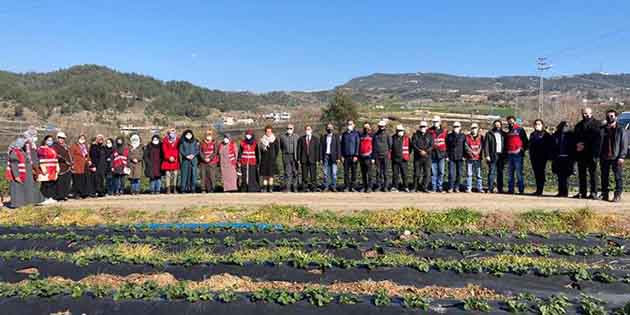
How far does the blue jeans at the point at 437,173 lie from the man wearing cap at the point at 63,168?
960 centimetres

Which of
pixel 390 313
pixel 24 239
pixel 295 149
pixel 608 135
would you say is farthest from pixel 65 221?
pixel 608 135

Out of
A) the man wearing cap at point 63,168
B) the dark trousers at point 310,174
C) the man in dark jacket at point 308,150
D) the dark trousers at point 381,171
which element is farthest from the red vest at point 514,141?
the man wearing cap at point 63,168

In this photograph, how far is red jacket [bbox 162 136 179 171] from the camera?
13.9m

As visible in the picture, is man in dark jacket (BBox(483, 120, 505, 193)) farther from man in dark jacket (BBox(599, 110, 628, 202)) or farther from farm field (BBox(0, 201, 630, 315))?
man in dark jacket (BBox(599, 110, 628, 202))

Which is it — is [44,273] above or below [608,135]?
below

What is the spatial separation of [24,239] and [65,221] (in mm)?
2124

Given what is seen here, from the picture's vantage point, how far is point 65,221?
1119cm

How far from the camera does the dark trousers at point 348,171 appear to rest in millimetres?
13852

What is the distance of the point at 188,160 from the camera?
46.0 feet

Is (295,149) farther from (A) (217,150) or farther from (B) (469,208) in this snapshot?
(B) (469,208)

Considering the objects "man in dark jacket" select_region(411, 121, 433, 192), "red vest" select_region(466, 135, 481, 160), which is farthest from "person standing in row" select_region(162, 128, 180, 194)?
"red vest" select_region(466, 135, 481, 160)

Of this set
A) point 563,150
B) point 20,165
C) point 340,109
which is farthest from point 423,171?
point 340,109

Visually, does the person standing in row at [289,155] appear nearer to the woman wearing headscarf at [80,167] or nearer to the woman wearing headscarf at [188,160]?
A: the woman wearing headscarf at [188,160]

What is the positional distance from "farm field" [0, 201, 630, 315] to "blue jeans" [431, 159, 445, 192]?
102 inches
